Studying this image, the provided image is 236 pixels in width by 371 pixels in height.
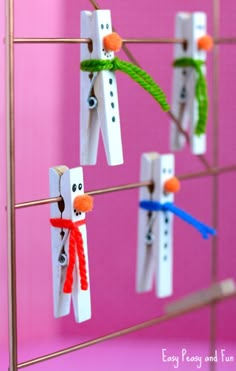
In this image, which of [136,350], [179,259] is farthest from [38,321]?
[179,259]

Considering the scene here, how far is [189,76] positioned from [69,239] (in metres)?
0.45

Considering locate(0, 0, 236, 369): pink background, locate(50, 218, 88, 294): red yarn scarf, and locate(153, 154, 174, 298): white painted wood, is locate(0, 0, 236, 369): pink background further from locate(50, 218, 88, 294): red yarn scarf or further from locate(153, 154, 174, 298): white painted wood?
locate(50, 218, 88, 294): red yarn scarf

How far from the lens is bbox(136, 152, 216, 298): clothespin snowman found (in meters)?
1.32

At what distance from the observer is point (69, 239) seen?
111cm

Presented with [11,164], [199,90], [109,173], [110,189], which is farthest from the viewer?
[109,173]

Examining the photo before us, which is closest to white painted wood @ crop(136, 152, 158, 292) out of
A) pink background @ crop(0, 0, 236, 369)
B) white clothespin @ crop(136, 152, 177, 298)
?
white clothespin @ crop(136, 152, 177, 298)

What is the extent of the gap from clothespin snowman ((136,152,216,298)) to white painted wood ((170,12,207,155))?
12cm

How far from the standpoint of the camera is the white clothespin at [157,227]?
132 centimetres

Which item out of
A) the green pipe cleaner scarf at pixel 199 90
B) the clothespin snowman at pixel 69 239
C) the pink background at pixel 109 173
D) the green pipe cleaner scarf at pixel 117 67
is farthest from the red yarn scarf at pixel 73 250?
the pink background at pixel 109 173

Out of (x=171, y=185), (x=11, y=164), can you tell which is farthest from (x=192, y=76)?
(x=11, y=164)

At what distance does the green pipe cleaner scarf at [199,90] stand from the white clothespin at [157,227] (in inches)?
4.2

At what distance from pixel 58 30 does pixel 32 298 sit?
0.59 m

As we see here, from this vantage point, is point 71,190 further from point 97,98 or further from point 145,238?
point 145,238

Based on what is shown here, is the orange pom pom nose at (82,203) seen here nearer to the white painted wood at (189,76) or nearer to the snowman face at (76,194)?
the snowman face at (76,194)
